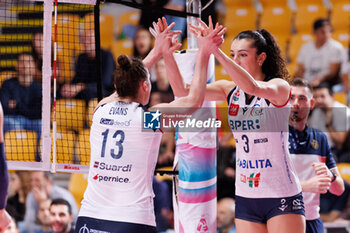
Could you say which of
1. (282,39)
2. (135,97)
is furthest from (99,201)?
(282,39)

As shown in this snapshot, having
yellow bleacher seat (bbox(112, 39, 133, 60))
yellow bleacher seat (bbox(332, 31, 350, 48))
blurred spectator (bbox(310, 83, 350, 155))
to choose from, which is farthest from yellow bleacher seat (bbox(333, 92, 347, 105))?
yellow bleacher seat (bbox(112, 39, 133, 60))

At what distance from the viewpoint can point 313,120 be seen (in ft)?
29.2

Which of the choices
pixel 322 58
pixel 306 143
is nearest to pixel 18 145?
pixel 306 143

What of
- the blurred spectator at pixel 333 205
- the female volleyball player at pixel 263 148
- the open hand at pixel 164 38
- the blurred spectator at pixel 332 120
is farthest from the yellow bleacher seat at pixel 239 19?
the female volleyball player at pixel 263 148

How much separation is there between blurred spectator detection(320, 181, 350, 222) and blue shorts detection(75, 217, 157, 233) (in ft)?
13.5

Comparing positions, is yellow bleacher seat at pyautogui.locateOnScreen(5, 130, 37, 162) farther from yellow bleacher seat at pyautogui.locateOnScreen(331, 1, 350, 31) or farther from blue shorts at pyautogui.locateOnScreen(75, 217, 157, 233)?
yellow bleacher seat at pyautogui.locateOnScreen(331, 1, 350, 31)

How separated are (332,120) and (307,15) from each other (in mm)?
3738

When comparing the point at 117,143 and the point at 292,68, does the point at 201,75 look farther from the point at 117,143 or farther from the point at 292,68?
the point at 292,68

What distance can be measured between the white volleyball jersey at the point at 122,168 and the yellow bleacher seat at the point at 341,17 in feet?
27.3

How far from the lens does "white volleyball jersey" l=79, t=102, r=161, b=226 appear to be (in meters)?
4.21

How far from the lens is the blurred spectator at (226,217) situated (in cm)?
763

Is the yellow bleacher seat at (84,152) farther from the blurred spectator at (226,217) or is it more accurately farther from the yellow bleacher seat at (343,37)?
the yellow bleacher seat at (343,37)

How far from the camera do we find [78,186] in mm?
8539

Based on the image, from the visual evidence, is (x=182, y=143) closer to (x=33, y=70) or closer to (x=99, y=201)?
(x=99, y=201)
